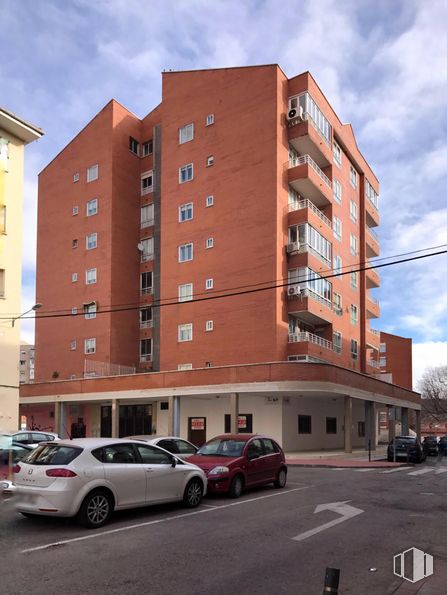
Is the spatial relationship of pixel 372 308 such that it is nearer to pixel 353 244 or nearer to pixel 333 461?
pixel 353 244

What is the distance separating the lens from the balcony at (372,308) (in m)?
49.3

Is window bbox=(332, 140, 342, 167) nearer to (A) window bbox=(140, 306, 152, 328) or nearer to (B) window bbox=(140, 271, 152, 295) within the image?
(B) window bbox=(140, 271, 152, 295)

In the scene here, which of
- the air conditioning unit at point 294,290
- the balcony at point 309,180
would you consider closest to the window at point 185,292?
the air conditioning unit at point 294,290

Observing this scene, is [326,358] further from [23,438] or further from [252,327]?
[23,438]

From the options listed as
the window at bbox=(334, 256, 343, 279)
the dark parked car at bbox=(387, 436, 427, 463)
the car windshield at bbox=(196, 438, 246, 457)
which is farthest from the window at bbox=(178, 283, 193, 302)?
the car windshield at bbox=(196, 438, 246, 457)

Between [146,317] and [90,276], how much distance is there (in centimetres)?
535

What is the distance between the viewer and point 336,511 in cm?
1141

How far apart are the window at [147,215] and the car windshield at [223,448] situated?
33.2 metres

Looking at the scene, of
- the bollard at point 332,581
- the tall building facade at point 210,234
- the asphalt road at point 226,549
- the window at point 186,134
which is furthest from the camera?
the window at point 186,134

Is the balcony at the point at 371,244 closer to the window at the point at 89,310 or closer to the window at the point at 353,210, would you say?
the window at the point at 353,210

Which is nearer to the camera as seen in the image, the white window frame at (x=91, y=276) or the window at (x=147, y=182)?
the white window frame at (x=91, y=276)

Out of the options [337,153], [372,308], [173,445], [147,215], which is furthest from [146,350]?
[173,445]

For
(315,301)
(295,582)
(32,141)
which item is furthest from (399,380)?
(295,582)

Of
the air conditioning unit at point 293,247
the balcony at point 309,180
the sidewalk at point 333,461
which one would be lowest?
the sidewalk at point 333,461
